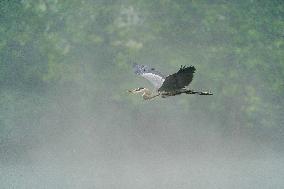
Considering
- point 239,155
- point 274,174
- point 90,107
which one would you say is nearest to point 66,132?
point 90,107

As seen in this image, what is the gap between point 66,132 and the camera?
1069 inches

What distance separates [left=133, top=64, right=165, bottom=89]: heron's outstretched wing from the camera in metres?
7.22

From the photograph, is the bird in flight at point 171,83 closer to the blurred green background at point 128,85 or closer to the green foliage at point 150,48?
the blurred green background at point 128,85

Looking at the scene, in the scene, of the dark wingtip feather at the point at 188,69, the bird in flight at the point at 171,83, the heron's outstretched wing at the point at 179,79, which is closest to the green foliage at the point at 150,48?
the bird in flight at the point at 171,83

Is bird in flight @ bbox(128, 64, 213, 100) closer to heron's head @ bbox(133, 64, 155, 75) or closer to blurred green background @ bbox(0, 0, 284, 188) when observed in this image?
heron's head @ bbox(133, 64, 155, 75)

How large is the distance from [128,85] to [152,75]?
66.8 feet

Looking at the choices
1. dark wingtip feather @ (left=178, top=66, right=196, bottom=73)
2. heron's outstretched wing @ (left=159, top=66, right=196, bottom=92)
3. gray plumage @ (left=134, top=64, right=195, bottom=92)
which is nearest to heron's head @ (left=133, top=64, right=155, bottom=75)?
gray plumage @ (left=134, top=64, right=195, bottom=92)

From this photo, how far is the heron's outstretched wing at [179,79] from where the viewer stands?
587 centimetres

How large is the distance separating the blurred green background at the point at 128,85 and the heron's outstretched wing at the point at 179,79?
57.4 feet

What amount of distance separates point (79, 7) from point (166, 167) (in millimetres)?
15078

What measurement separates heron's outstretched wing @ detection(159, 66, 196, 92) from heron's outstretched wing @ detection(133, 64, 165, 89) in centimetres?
59

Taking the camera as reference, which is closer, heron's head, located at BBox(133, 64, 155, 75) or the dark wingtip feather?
the dark wingtip feather

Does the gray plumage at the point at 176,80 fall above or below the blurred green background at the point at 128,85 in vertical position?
below

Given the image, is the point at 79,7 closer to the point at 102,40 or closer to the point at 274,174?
the point at 102,40
